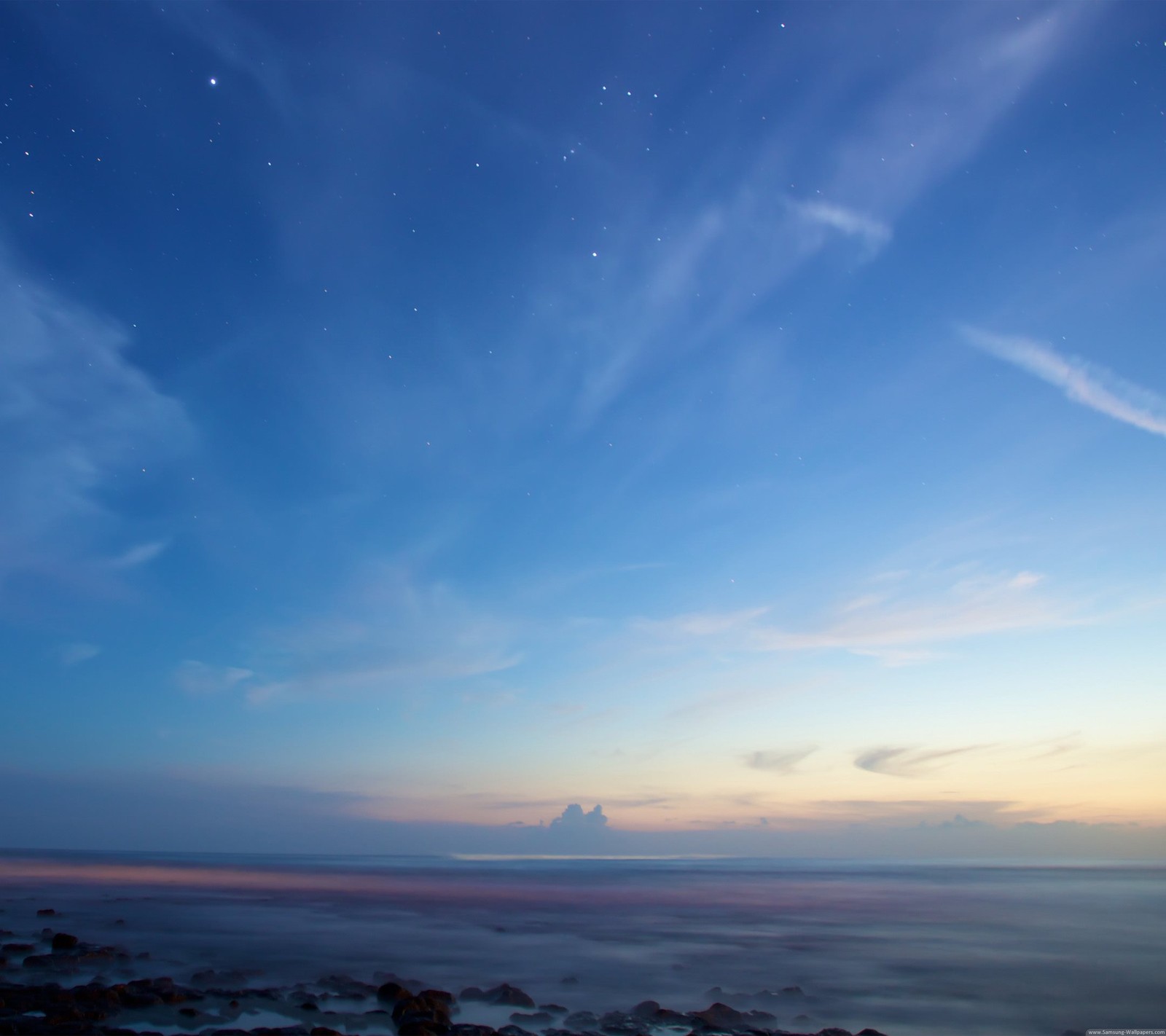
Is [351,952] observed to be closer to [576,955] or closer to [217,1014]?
[576,955]

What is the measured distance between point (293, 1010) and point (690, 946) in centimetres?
1824

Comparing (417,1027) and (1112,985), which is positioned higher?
(417,1027)

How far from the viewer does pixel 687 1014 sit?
17266mm

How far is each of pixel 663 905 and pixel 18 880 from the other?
4828 centimetres

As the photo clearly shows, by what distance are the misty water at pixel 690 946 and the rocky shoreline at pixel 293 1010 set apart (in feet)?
1.52

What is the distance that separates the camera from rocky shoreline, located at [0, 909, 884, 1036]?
14148mm

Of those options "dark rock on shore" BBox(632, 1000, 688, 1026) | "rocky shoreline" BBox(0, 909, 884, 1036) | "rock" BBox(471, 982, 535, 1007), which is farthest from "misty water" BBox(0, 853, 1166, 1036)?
"dark rock on shore" BBox(632, 1000, 688, 1026)

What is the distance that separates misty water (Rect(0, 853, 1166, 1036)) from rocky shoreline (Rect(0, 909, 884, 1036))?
0.46 metres

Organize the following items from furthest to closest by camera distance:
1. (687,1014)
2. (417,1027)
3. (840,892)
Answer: (840,892) < (687,1014) < (417,1027)

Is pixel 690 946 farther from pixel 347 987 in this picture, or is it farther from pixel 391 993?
pixel 391 993

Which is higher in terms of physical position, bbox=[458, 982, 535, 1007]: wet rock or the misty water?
bbox=[458, 982, 535, 1007]: wet rock

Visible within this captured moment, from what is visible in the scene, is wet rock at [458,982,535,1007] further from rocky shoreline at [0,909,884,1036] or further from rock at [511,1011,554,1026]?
rock at [511,1011,554,1026]

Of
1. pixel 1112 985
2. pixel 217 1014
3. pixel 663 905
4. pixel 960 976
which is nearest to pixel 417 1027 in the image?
pixel 217 1014

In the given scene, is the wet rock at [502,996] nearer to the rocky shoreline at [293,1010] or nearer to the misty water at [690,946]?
the rocky shoreline at [293,1010]
